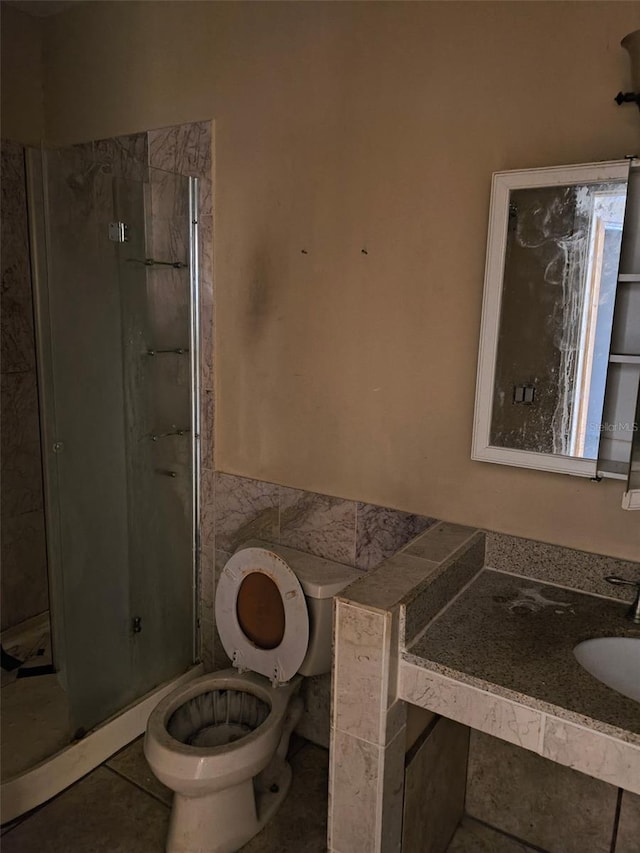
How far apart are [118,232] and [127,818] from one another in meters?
1.81

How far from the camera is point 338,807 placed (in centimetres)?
134

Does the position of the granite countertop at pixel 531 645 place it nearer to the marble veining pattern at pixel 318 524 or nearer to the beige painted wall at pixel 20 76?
the marble veining pattern at pixel 318 524

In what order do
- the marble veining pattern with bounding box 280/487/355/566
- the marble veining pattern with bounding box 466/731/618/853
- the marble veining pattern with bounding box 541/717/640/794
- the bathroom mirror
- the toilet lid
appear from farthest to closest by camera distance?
the marble veining pattern with bounding box 280/487/355/566 < the toilet lid < the marble veining pattern with bounding box 466/731/618/853 < the bathroom mirror < the marble veining pattern with bounding box 541/717/640/794

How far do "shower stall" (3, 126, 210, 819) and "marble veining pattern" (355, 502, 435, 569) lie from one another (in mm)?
718

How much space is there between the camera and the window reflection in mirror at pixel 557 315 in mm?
1462

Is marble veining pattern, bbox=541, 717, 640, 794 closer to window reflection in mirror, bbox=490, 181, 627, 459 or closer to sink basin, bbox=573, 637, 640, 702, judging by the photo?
sink basin, bbox=573, 637, 640, 702

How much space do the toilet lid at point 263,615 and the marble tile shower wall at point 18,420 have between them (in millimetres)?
1094

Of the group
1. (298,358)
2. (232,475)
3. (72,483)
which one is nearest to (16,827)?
(72,483)

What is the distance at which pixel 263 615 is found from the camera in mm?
1919

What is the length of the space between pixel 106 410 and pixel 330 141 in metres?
1.12

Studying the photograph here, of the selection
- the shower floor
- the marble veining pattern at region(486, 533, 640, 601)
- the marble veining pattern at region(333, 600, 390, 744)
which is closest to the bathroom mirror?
the marble veining pattern at region(486, 533, 640, 601)

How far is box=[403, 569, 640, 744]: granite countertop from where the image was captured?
3.65 feet

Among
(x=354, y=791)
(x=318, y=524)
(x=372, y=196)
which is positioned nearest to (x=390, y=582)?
(x=354, y=791)

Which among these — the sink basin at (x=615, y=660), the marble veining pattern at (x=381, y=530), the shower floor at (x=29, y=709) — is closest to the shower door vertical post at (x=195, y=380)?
the shower floor at (x=29, y=709)
